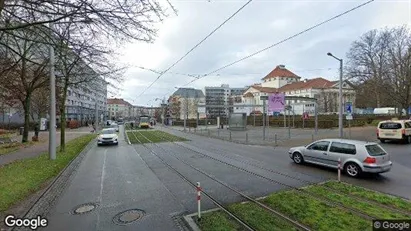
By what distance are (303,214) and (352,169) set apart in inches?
226

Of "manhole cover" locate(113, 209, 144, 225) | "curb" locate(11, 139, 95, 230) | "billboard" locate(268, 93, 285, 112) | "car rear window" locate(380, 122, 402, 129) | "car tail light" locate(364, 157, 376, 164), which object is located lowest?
"curb" locate(11, 139, 95, 230)

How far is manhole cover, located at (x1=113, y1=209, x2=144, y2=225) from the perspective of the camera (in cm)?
610

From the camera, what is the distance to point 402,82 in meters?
36.2

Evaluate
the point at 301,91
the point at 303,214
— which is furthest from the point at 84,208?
the point at 301,91

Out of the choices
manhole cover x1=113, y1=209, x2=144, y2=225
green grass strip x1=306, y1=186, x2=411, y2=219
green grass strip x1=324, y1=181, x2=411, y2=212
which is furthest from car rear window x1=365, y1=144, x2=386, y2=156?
manhole cover x1=113, y1=209, x2=144, y2=225

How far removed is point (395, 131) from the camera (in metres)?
21.0

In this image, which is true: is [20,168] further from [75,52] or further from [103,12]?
[103,12]

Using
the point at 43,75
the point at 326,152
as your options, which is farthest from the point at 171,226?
the point at 43,75

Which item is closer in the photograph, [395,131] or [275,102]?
[395,131]

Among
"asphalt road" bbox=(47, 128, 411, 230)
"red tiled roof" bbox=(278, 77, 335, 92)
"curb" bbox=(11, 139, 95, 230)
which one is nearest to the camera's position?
"asphalt road" bbox=(47, 128, 411, 230)

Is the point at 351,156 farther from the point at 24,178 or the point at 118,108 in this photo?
the point at 118,108

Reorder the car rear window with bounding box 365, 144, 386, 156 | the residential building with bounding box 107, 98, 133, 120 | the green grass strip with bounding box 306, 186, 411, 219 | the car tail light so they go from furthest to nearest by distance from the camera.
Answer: the residential building with bounding box 107, 98, 133, 120, the car rear window with bounding box 365, 144, 386, 156, the car tail light, the green grass strip with bounding box 306, 186, 411, 219

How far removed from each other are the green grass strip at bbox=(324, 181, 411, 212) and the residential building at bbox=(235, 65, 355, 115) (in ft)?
148

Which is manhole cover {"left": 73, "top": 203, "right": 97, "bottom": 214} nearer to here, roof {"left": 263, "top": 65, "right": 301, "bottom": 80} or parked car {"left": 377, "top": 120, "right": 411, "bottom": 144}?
parked car {"left": 377, "top": 120, "right": 411, "bottom": 144}
